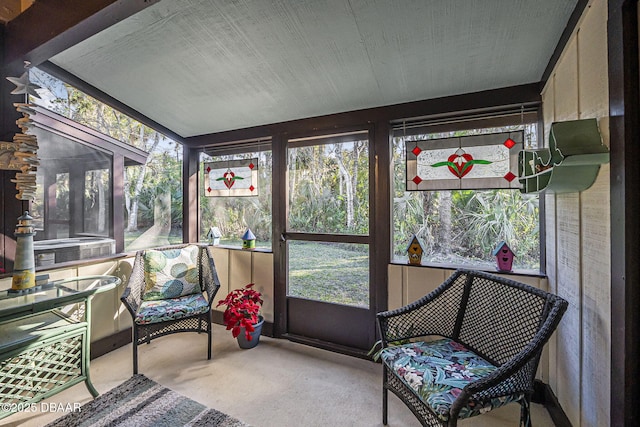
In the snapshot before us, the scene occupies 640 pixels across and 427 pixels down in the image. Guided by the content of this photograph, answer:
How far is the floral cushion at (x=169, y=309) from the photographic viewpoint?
2.11 metres

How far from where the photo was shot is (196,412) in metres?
1.69

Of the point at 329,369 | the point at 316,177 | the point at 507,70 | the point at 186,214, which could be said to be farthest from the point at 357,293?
the point at 186,214

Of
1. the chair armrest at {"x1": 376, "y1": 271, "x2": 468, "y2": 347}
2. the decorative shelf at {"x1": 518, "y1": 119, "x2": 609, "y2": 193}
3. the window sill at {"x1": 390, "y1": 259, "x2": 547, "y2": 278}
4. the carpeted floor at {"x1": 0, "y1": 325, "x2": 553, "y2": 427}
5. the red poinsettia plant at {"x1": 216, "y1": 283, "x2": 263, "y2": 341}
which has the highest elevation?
the decorative shelf at {"x1": 518, "y1": 119, "x2": 609, "y2": 193}

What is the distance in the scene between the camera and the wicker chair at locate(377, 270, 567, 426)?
3.83 feet

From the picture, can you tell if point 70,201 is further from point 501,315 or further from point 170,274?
point 501,315

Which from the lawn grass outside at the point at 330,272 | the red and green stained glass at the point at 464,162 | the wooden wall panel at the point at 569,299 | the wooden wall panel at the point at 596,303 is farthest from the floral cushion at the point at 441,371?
the red and green stained glass at the point at 464,162

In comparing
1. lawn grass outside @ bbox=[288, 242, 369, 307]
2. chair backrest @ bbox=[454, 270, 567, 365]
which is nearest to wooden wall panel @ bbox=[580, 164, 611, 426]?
chair backrest @ bbox=[454, 270, 567, 365]

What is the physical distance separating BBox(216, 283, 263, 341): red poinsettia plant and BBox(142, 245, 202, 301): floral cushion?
1.47ft

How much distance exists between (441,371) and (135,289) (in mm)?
2365

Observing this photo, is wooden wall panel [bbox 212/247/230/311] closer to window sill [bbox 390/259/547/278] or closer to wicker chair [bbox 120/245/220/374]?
wicker chair [bbox 120/245/220/374]

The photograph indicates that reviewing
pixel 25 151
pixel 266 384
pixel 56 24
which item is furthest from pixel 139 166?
pixel 266 384

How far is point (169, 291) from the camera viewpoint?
249 centimetres

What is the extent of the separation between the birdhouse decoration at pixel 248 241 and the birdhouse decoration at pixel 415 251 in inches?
63.7

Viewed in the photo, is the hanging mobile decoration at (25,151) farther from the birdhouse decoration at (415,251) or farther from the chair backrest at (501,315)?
the chair backrest at (501,315)
